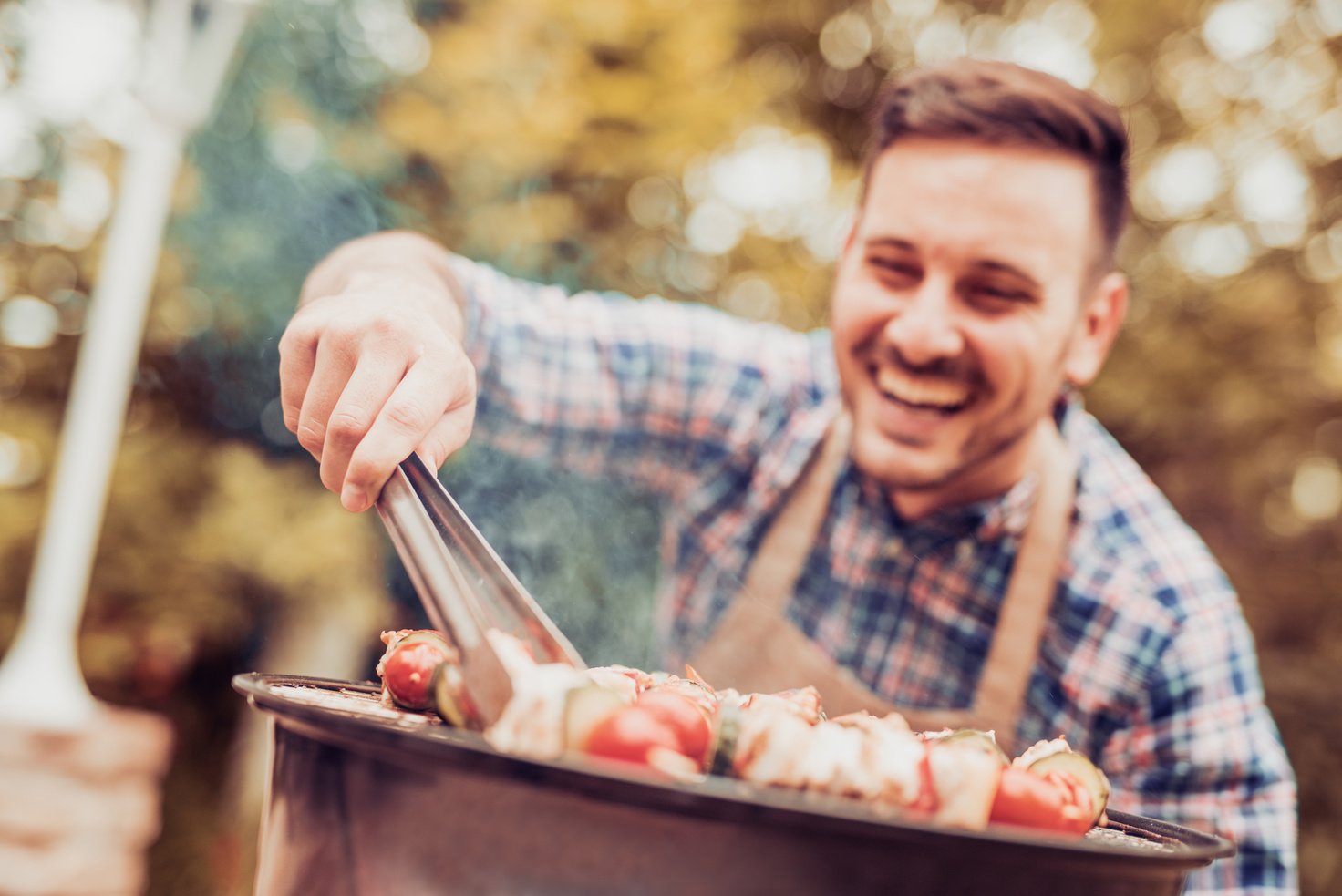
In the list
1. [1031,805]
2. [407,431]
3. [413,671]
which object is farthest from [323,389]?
[1031,805]

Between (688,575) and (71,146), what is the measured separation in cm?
246

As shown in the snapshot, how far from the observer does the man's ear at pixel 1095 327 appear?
2115 millimetres

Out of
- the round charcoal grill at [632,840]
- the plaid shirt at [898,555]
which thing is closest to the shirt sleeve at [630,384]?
the plaid shirt at [898,555]

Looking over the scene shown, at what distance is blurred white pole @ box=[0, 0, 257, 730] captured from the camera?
3064mm

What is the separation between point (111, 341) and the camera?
309 centimetres

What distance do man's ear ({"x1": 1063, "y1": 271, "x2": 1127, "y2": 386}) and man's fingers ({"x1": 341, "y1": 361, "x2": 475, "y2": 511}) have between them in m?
1.38

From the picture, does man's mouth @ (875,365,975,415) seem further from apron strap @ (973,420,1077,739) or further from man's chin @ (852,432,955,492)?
apron strap @ (973,420,1077,739)

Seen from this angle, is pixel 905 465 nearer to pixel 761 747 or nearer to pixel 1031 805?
pixel 1031 805

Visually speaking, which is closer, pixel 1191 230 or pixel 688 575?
pixel 688 575

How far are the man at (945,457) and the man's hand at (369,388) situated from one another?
0.34 m

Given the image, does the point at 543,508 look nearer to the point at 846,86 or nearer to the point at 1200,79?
the point at 846,86

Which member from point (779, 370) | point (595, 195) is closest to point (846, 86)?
Result: point (595, 195)

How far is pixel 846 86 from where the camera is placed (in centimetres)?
590

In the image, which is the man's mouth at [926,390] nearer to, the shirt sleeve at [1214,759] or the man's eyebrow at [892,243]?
the man's eyebrow at [892,243]
